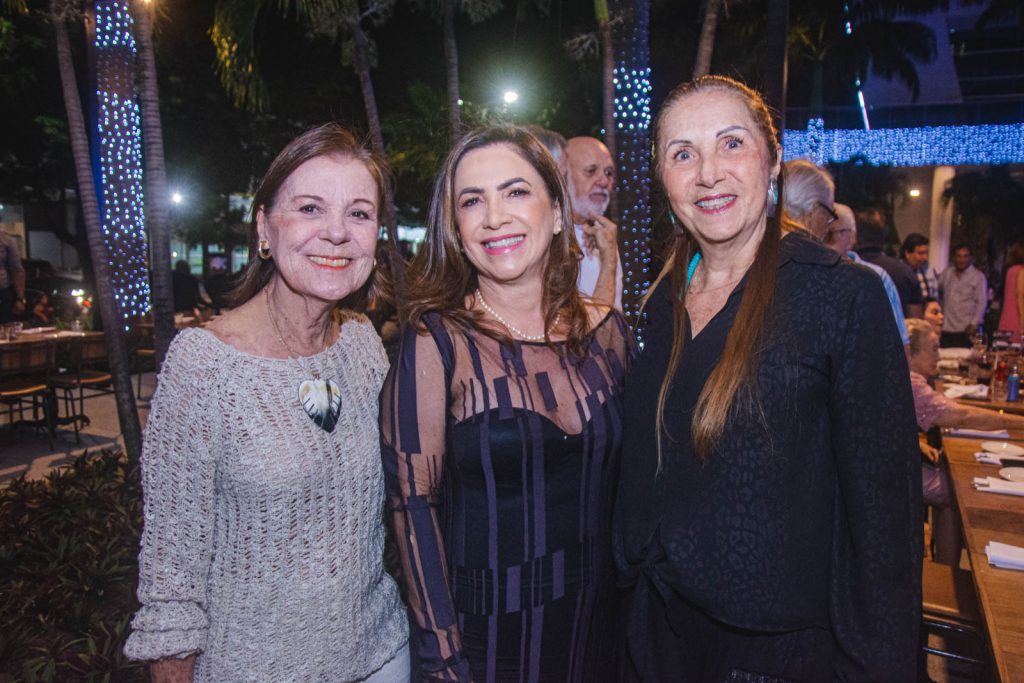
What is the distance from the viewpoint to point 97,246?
4652mm

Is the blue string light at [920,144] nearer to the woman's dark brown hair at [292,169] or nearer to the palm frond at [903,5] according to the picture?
the palm frond at [903,5]

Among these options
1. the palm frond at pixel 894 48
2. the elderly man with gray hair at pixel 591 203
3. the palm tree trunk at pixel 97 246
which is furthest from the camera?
the palm frond at pixel 894 48

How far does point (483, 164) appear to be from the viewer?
191 centimetres

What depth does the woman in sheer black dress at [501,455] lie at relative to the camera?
1725 millimetres

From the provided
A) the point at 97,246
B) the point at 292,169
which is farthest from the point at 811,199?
the point at 97,246

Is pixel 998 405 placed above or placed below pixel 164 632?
below

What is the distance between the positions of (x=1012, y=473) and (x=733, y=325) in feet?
7.71

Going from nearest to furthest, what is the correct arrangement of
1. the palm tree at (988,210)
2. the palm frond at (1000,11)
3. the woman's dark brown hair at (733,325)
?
the woman's dark brown hair at (733,325)
the palm tree at (988,210)
the palm frond at (1000,11)

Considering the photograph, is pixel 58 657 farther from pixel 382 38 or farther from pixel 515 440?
pixel 382 38

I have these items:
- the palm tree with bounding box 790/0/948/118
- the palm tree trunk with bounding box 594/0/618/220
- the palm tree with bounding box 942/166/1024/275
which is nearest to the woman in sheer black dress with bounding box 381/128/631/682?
the palm tree trunk with bounding box 594/0/618/220

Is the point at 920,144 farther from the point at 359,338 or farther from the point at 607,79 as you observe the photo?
the point at 359,338

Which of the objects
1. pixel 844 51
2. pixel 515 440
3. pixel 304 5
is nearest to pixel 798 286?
pixel 515 440

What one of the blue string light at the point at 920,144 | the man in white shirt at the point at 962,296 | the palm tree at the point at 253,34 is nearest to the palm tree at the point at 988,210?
the blue string light at the point at 920,144

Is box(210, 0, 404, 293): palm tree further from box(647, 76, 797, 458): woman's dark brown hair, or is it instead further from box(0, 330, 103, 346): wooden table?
box(647, 76, 797, 458): woman's dark brown hair
